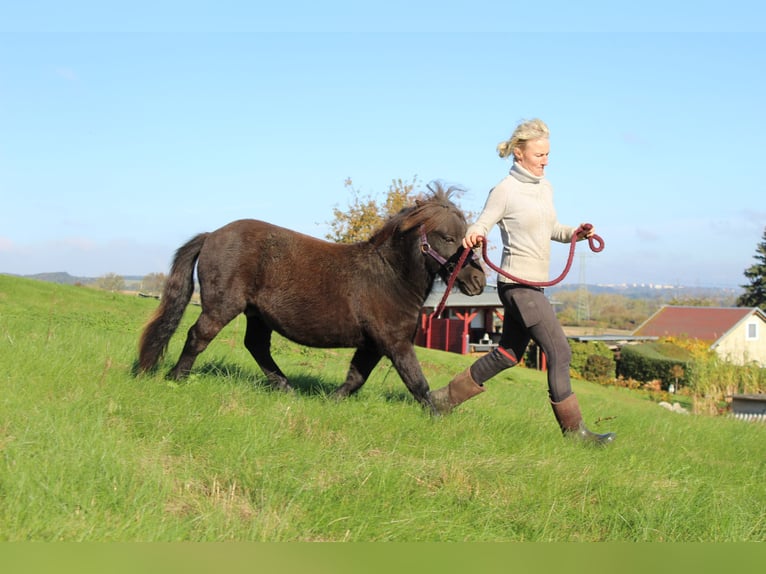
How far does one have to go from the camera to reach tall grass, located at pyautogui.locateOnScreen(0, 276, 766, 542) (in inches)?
127

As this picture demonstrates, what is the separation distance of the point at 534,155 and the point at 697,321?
57352 mm

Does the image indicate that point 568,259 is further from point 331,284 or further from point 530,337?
point 331,284

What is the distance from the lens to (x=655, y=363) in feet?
124

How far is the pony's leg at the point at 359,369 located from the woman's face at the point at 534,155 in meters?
2.21

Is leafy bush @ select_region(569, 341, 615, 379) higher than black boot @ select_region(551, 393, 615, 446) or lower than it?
lower

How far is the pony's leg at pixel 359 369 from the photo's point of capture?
6.55 meters

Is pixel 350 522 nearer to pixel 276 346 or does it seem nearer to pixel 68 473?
pixel 68 473

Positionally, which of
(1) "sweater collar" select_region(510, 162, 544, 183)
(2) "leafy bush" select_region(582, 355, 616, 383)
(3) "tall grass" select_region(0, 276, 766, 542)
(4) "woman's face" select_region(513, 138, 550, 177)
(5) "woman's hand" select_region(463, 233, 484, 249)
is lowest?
(2) "leafy bush" select_region(582, 355, 616, 383)

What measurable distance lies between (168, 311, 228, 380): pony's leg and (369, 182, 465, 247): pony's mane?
5.41ft

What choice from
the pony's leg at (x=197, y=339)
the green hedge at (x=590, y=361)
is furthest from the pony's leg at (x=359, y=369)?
the green hedge at (x=590, y=361)

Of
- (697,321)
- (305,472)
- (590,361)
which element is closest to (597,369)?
(590,361)

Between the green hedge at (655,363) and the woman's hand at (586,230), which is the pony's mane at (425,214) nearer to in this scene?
the woman's hand at (586,230)

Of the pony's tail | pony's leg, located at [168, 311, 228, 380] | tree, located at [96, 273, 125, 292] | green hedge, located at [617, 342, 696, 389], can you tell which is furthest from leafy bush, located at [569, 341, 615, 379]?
pony's leg, located at [168, 311, 228, 380]

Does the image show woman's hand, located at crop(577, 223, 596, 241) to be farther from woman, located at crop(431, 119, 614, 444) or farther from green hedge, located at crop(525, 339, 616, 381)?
green hedge, located at crop(525, 339, 616, 381)
